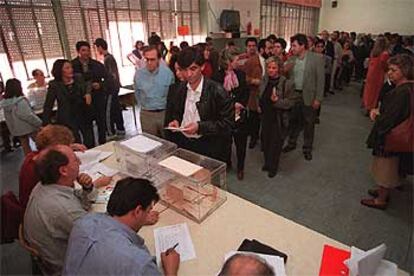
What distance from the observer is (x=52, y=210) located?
4.26ft

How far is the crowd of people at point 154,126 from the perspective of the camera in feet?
3.55

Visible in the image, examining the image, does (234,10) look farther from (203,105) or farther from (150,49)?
(203,105)

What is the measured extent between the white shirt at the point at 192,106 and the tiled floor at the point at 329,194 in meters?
1.21

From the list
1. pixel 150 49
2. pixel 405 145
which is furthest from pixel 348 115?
pixel 150 49

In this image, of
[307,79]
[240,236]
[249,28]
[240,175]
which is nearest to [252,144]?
[240,175]

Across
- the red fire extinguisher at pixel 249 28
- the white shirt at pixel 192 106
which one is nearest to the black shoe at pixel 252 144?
the white shirt at pixel 192 106

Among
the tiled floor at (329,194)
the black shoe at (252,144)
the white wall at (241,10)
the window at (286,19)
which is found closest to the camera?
the tiled floor at (329,194)

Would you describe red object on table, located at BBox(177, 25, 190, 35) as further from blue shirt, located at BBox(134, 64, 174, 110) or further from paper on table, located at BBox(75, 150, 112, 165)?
paper on table, located at BBox(75, 150, 112, 165)

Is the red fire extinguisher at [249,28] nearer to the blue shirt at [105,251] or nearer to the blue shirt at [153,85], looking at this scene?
the blue shirt at [153,85]

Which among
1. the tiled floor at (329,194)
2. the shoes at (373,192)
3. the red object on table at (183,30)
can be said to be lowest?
the tiled floor at (329,194)

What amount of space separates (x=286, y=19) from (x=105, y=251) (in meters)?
11.9

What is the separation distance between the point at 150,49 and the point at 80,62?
1479 mm

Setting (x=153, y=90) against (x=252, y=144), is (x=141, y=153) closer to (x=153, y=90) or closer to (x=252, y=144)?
(x=153, y=90)

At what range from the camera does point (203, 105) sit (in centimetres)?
207
